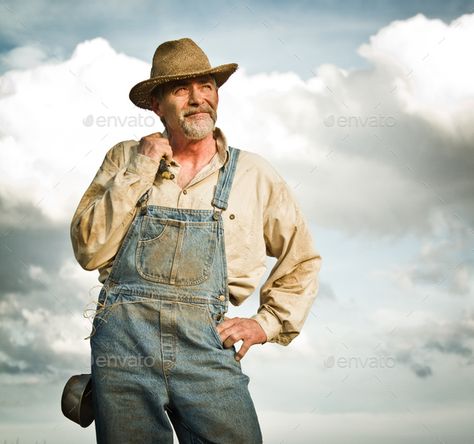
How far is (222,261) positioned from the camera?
11.0ft

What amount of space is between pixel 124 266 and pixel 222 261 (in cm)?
42

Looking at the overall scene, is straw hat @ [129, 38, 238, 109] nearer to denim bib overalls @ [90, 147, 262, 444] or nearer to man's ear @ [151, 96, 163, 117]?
man's ear @ [151, 96, 163, 117]

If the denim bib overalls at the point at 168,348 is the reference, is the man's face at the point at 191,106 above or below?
above

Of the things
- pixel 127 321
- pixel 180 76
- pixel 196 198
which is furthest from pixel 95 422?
pixel 180 76

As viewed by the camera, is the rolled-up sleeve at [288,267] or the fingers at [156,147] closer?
the fingers at [156,147]

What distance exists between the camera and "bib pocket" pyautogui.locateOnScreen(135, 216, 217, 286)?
3.28 meters

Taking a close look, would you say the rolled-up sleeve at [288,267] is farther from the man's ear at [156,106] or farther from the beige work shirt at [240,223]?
the man's ear at [156,106]

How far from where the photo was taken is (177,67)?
3562 millimetres

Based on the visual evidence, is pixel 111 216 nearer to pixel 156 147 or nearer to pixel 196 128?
pixel 156 147

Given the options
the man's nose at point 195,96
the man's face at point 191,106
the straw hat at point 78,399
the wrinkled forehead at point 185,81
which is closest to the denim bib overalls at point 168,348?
the straw hat at point 78,399

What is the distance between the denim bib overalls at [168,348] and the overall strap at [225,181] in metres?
0.13

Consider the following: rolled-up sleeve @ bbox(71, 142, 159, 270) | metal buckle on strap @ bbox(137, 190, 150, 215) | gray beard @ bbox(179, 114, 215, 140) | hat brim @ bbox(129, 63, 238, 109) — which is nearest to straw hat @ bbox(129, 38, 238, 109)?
hat brim @ bbox(129, 63, 238, 109)

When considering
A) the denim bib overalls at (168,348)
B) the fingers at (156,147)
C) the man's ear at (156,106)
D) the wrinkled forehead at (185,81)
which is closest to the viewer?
the denim bib overalls at (168,348)

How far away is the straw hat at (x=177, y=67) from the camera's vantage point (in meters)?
3.54
